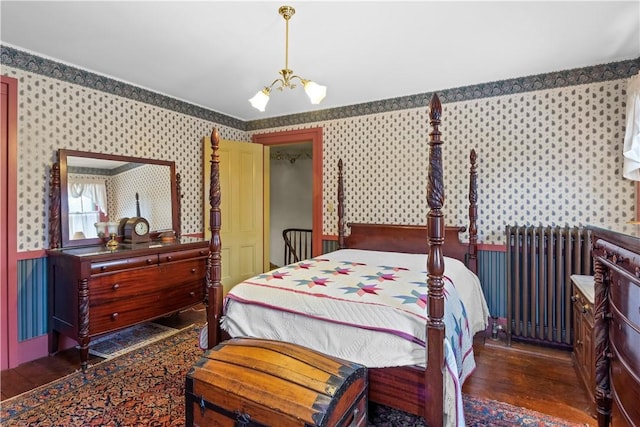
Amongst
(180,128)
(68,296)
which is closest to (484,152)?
(180,128)

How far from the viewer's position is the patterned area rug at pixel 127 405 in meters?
2.00

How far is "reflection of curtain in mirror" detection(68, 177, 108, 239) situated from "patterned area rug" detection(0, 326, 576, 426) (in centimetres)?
124

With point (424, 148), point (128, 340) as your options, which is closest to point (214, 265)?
point (128, 340)

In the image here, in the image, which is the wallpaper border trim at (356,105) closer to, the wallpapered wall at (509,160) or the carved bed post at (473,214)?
the wallpapered wall at (509,160)

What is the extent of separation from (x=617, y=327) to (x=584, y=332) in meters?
1.29

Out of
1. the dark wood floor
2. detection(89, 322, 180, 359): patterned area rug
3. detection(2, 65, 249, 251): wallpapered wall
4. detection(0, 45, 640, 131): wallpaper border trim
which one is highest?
detection(0, 45, 640, 131): wallpaper border trim

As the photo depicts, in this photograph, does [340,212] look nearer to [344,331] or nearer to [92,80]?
[344,331]

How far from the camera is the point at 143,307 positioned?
3.01 metres

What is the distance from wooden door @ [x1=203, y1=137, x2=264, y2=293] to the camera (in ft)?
14.1

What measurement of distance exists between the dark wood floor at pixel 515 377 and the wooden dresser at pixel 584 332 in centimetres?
10

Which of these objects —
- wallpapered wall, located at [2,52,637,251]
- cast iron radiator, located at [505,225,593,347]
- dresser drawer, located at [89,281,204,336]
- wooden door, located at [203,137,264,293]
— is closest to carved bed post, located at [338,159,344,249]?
wallpapered wall, located at [2,52,637,251]

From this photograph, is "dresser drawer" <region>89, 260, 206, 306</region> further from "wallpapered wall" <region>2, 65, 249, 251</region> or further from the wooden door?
the wooden door

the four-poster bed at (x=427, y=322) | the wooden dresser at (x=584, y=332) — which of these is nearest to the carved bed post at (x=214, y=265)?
the four-poster bed at (x=427, y=322)

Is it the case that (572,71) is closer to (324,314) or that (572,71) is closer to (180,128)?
(324,314)
